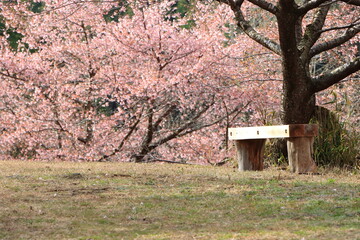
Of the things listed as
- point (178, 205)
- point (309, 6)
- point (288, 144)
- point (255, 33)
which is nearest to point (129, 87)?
point (255, 33)

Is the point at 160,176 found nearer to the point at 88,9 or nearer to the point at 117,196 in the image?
the point at 117,196

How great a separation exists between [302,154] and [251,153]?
994 millimetres

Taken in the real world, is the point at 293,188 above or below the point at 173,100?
below

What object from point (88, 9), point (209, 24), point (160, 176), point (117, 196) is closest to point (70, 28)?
point (88, 9)

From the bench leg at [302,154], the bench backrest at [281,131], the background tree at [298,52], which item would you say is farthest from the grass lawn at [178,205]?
the background tree at [298,52]

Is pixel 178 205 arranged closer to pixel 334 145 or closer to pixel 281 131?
pixel 281 131

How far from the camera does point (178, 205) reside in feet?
18.0

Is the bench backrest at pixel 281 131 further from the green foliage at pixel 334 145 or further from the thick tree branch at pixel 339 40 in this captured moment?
the thick tree branch at pixel 339 40

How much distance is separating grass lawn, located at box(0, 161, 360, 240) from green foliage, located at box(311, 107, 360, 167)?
63 cm

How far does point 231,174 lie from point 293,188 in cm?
170

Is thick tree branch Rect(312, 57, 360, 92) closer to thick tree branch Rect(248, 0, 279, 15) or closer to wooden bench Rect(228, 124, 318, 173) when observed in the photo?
wooden bench Rect(228, 124, 318, 173)

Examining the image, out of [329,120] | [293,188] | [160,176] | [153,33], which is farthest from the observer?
[153,33]

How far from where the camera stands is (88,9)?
14.5 metres

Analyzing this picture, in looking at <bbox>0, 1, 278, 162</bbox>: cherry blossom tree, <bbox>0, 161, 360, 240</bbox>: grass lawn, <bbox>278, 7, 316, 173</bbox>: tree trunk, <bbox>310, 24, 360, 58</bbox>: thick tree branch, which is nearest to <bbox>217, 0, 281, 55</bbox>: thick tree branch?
A: <bbox>278, 7, 316, 173</bbox>: tree trunk
